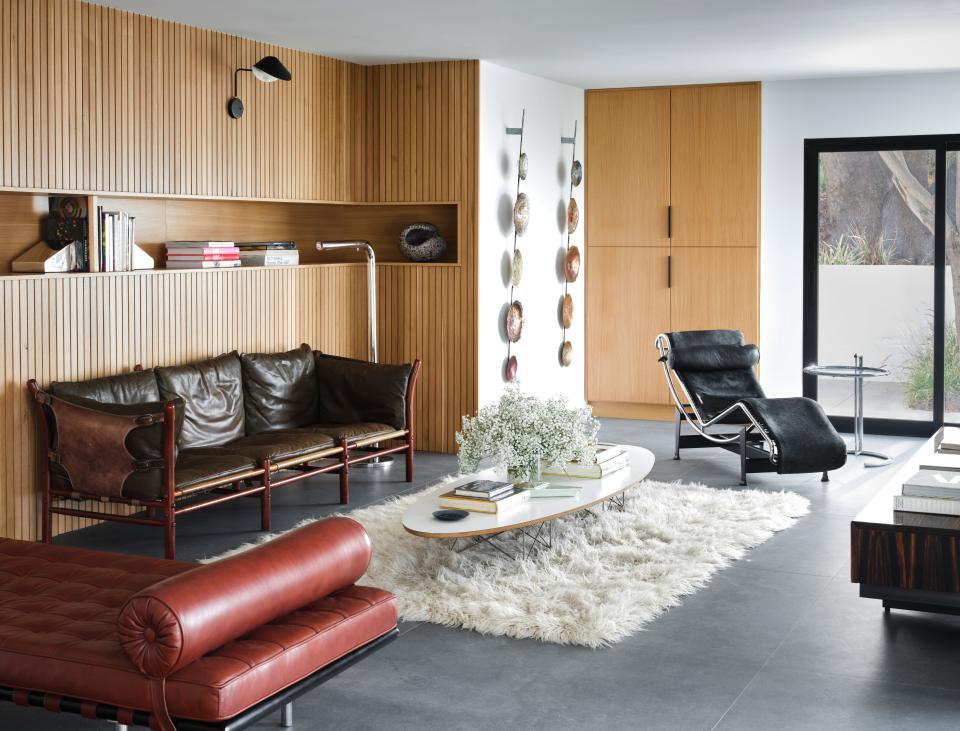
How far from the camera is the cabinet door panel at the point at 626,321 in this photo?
10148 mm

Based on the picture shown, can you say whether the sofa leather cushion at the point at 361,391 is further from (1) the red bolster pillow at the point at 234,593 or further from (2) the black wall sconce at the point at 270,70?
(1) the red bolster pillow at the point at 234,593

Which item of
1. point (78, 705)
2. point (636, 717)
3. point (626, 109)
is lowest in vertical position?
point (636, 717)

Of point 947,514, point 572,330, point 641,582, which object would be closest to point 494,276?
point 572,330

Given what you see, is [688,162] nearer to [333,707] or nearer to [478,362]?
[478,362]

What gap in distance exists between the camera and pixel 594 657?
4340 millimetres

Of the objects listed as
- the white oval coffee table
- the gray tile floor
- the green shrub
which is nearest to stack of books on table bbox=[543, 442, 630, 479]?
the white oval coffee table

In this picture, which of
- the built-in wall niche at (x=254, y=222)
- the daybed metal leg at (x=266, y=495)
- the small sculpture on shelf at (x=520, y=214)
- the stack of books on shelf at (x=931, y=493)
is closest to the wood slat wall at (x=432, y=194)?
the built-in wall niche at (x=254, y=222)

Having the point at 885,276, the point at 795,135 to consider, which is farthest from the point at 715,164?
the point at 885,276

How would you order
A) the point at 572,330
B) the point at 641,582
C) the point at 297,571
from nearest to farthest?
the point at 297,571, the point at 641,582, the point at 572,330

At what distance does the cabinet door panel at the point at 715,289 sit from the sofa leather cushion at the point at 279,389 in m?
3.77

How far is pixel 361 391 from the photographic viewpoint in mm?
7523

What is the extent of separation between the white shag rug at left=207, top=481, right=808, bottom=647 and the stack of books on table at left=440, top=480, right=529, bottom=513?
0.28 metres

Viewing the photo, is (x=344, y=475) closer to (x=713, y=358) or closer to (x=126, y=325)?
(x=126, y=325)

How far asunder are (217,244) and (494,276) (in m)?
2.30
